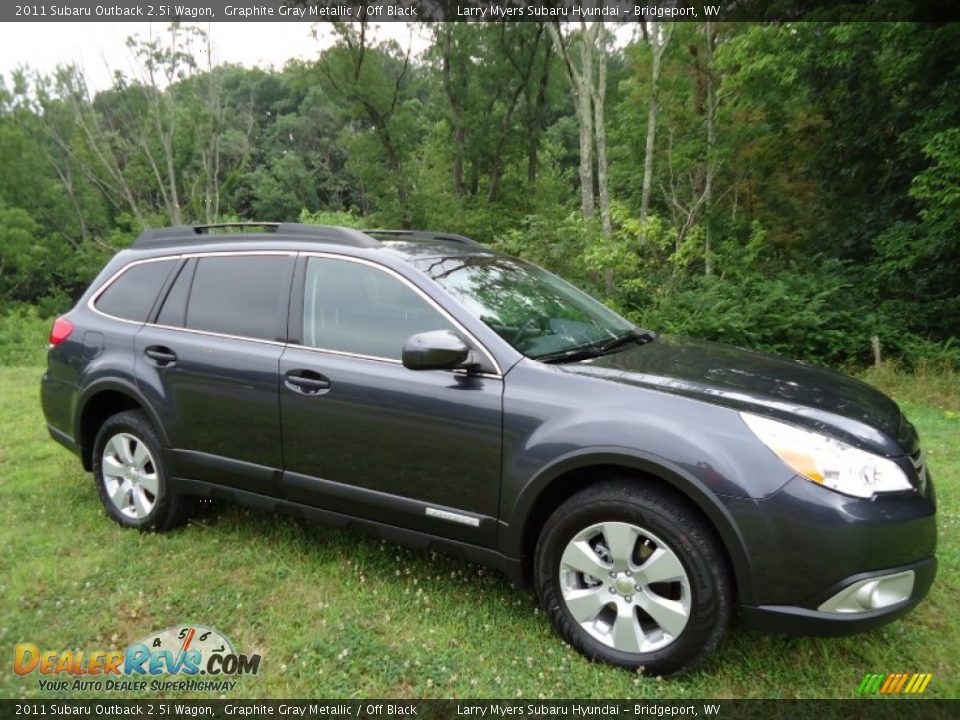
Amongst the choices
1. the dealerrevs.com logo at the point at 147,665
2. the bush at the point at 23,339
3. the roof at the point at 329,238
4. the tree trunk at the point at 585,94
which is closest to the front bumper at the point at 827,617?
the dealerrevs.com logo at the point at 147,665

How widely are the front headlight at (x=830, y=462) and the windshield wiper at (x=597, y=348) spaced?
2.72ft

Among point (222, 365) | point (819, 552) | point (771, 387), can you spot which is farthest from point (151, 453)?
point (819, 552)

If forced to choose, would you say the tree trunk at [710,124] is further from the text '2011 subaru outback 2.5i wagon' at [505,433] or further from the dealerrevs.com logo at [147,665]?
the dealerrevs.com logo at [147,665]

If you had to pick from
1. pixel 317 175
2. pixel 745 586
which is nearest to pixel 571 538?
pixel 745 586

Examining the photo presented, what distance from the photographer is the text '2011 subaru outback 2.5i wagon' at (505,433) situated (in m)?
2.21

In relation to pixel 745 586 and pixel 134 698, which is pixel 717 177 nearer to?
pixel 745 586

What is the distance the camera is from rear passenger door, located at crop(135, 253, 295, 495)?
Result: 10.6 ft

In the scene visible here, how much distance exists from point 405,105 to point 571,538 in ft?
78.8

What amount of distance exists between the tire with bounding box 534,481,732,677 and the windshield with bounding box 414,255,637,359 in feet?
2.42

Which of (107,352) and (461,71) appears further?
(461,71)

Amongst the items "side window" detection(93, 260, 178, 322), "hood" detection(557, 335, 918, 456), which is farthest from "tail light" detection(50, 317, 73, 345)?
"hood" detection(557, 335, 918, 456)

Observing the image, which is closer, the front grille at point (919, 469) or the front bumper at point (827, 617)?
the front bumper at point (827, 617)

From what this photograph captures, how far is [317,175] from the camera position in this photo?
44750mm

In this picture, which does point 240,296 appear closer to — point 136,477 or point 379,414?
point 379,414
